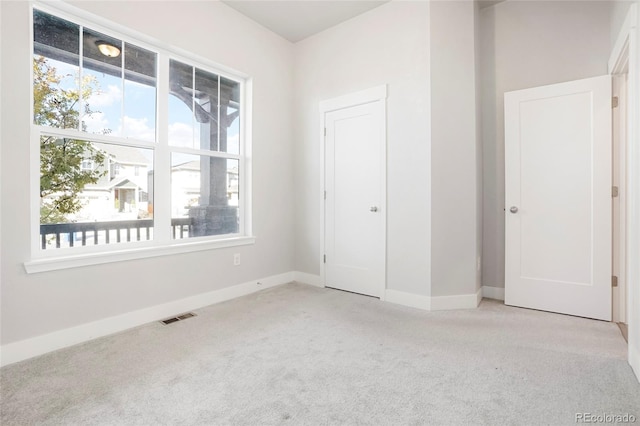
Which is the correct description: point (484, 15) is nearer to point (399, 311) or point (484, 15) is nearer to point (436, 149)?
point (436, 149)

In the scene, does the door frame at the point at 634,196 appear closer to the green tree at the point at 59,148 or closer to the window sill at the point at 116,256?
the window sill at the point at 116,256

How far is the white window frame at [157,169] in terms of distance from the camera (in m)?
2.14

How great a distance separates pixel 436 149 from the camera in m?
2.99

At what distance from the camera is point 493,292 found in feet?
10.8

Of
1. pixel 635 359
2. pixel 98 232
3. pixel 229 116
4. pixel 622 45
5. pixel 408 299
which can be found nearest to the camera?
pixel 635 359

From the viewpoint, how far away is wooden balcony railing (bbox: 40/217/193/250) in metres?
2.25

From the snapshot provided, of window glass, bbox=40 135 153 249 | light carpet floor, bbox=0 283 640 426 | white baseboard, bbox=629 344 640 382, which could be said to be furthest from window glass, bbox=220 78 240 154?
white baseboard, bbox=629 344 640 382

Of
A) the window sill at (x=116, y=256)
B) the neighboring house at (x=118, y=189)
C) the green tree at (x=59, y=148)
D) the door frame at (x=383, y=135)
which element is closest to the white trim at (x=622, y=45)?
the door frame at (x=383, y=135)

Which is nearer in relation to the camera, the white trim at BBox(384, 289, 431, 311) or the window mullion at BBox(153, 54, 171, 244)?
the window mullion at BBox(153, 54, 171, 244)

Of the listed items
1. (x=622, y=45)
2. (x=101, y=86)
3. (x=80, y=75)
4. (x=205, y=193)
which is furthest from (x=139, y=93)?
(x=622, y=45)

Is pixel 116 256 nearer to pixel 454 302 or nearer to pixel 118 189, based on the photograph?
pixel 118 189

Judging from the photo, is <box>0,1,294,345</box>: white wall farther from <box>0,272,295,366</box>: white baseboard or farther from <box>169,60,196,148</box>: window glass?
<box>169,60,196,148</box>: window glass

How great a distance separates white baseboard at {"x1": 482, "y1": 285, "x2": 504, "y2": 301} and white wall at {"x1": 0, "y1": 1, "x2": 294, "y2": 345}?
7.33ft

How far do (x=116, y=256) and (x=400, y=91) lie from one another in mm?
2928
